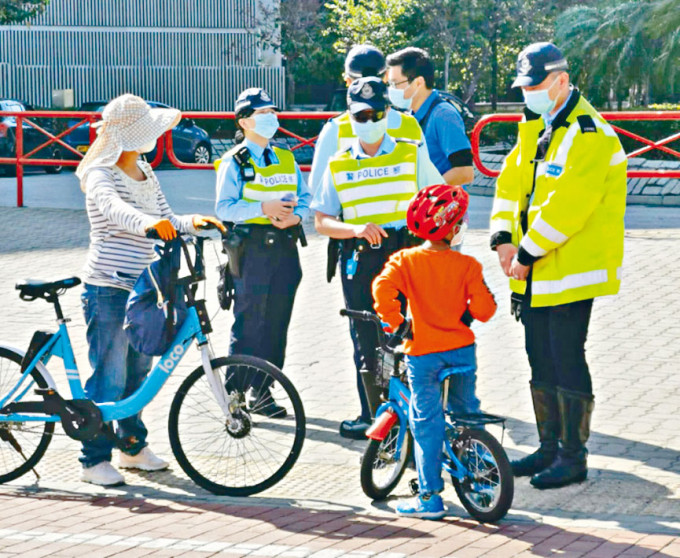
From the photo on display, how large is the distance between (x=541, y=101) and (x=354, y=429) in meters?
2.02

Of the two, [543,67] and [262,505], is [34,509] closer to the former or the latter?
[262,505]

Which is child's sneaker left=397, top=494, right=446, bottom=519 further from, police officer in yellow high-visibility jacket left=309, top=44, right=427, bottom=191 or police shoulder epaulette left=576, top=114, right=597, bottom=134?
police officer in yellow high-visibility jacket left=309, top=44, right=427, bottom=191

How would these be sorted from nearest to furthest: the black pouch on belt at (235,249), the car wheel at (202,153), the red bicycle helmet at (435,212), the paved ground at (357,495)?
1. the paved ground at (357,495)
2. the red bicycle helmet at (435,212)
3. the black pouch on belt at (235,249)
4. the car wheel at (202,153)

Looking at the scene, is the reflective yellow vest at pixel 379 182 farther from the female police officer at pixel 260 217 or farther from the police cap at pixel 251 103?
the police cap at pixel 251 103

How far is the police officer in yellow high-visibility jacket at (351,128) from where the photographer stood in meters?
6.75

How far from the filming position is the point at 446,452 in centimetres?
557

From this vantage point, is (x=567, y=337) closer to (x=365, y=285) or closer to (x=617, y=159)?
(x=617, y=159)

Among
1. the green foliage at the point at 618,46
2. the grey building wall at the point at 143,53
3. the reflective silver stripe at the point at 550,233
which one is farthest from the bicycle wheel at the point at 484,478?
the grey building wall at the point at 143,53

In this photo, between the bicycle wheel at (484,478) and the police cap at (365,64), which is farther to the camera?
the police cap at (365,64)

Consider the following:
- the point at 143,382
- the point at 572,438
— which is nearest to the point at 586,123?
the point at 572,438

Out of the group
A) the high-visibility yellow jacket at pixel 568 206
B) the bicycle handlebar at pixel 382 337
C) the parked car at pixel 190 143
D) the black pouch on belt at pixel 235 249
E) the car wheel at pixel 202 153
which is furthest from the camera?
the car wheel at pixel 202 153

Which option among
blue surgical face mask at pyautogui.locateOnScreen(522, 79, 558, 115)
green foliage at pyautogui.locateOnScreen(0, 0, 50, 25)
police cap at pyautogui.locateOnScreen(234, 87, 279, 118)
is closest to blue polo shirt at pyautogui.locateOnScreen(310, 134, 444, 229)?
police cap at pyautogui.locateOnScreen(234, 87, 279, 118)

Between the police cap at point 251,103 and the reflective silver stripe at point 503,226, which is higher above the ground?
the police cap at point 251,103

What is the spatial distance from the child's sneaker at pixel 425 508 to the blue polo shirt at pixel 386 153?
1.61 metres
